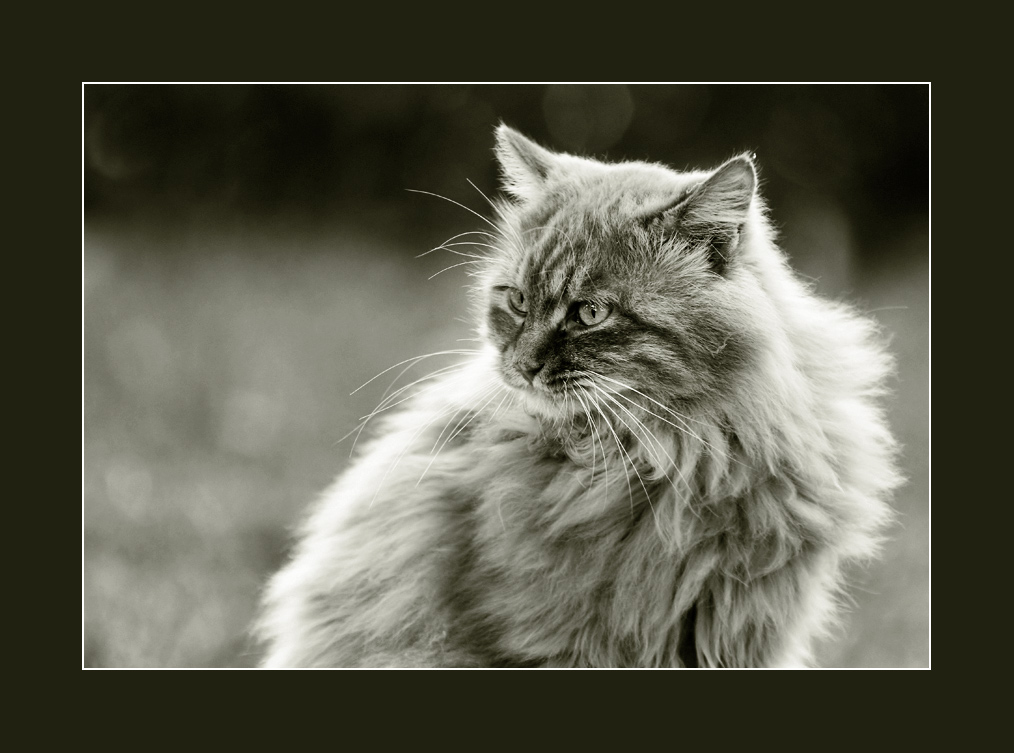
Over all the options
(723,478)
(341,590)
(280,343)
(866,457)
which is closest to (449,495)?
(341,590)

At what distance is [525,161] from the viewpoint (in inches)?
73.0

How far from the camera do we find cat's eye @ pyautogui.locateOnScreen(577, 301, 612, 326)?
1597 mm

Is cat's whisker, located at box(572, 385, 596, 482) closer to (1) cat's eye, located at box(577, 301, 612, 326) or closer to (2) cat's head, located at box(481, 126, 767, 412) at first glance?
(2) cat's head, located at box(481, 126, 767, 412)

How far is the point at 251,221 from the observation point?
106 inches

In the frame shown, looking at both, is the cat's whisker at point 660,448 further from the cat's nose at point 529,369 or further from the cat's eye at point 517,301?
the cat's eye at point 517,301

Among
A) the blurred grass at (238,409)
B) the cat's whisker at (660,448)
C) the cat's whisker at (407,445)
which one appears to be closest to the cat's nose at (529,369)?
the cat's whisker at (660,448)

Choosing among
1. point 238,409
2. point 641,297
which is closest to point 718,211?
point 641,297

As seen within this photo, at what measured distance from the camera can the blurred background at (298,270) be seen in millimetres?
2119

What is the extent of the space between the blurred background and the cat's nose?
761 mm

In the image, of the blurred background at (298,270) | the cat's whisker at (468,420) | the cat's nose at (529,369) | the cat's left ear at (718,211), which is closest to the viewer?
the cat's left ear at (718,211)

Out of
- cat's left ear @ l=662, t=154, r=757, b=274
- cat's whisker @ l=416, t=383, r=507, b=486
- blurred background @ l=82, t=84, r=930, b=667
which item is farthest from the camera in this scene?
blurred background @ l=82, t=84, r=930, b=667

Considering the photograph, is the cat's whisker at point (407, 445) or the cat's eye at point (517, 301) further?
the cat's whisker at point (407, 445)

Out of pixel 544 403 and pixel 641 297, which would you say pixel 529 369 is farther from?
pixel 641 297

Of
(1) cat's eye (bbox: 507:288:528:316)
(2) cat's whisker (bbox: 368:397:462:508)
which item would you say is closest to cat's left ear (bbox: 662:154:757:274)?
(1) cat's eye (bbox: 507:288:528:316)
